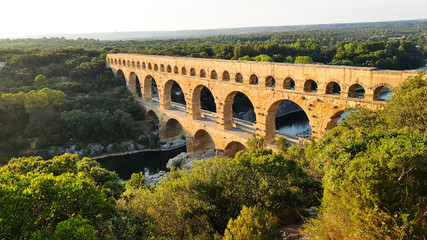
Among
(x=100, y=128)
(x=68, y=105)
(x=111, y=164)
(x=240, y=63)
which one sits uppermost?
(x=240, y=63)

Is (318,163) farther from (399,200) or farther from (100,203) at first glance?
(100,203)

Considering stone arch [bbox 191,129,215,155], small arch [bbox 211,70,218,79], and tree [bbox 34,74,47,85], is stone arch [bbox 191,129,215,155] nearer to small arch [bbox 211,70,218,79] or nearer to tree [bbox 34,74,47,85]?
small arch [bbox 211,70,218,79]

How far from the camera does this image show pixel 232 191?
11.2 m

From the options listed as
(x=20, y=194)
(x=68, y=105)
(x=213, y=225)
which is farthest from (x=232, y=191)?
(x=68, y=105)

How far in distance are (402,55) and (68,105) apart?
59.9 meters

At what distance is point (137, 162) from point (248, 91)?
14.7m

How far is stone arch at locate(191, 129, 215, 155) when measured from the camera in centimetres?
2753

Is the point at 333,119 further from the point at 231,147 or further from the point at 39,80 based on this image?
the point at 39,80

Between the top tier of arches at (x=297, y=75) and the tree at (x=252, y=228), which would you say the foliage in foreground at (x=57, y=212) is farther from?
the top tier of arches at (x=297, y=75)

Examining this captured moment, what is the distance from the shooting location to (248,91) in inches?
827

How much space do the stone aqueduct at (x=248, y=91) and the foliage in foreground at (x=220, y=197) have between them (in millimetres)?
6127

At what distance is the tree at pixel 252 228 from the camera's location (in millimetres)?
7949

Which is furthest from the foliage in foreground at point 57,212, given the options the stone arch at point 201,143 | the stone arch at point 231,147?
the stone arch at point 201,143

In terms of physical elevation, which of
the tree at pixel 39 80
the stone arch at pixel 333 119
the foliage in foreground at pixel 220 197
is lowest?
the foliage in foreground at pixel 220 197
